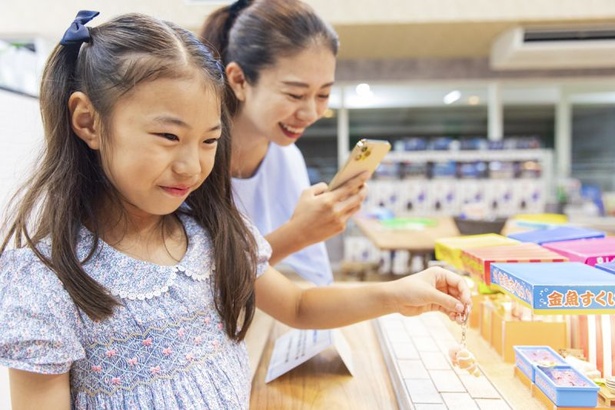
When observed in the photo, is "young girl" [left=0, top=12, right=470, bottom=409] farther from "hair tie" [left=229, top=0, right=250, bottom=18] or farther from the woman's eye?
"hair tie" [left=229, top=0, right=250, bottom=18]

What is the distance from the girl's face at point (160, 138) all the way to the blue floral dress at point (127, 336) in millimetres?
120

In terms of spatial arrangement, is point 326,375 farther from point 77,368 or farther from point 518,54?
point 518,54

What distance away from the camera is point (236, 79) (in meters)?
1.28

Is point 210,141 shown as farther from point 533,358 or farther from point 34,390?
point 533,358

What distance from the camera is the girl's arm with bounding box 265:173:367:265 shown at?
1249 mm

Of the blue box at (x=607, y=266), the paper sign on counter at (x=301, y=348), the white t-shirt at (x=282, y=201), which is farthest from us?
the white t-shirt at (x=282, y=201)

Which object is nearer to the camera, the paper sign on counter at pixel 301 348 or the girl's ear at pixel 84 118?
the girl's ear at pixel 84 118

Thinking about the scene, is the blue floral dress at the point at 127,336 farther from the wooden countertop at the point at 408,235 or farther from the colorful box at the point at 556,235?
the wooden countertop at the point at 408,235

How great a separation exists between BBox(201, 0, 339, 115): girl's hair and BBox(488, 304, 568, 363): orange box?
740 mm

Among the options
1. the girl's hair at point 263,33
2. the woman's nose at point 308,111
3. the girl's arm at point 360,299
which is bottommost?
the girl's arm at point 360,299

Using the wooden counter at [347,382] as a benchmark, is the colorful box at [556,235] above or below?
above

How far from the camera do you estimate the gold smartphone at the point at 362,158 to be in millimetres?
1111

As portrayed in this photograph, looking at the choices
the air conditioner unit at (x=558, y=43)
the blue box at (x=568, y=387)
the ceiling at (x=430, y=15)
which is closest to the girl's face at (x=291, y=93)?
the blue box at (x=568, y=387)

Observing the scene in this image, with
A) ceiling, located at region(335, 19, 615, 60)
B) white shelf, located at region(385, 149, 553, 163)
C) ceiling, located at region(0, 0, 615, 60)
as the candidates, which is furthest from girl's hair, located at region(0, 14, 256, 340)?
white shelf, located at region(385, 149, 553, 163)
